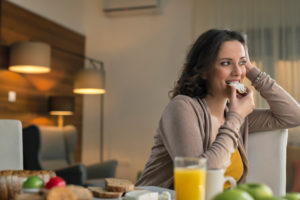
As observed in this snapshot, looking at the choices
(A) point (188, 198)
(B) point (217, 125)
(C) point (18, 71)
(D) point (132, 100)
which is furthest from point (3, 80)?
(A) point (188, 198)

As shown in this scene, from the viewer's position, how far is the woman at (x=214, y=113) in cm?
145

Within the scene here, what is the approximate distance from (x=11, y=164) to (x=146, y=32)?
432cm

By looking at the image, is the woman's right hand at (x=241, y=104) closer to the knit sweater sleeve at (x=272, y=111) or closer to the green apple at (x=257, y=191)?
the knit sweater sleeve at (x=272, y=111)

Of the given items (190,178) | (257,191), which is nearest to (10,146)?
(190,178)

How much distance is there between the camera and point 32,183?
2.90 feet

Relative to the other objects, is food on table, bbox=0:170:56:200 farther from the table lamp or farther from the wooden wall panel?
the table lamp

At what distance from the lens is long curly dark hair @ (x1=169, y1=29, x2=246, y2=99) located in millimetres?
1740

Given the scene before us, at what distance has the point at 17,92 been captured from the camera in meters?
4.61

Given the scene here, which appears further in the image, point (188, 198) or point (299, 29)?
point (299, 29)

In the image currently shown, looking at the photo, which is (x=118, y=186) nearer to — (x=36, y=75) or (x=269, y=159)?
(x=269, y=159)

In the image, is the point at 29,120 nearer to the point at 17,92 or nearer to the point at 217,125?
the point at 17,92

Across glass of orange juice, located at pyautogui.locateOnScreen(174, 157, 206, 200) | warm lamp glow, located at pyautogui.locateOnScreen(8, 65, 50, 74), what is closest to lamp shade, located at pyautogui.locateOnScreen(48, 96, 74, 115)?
warm lamp glow, located at pyautogui.locateOnScreen(8, 65, 50, 74)

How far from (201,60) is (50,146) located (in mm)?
3148

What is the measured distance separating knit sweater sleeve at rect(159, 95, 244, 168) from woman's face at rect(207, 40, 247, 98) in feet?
0.70
